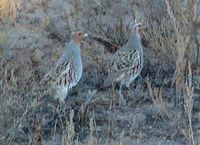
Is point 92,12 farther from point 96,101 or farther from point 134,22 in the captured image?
point 96,101

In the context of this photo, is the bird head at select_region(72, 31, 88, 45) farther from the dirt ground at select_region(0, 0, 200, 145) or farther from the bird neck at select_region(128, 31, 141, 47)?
the bird neck at select_region(128, 31, 141, 47)

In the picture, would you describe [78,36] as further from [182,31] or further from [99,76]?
[182,31]

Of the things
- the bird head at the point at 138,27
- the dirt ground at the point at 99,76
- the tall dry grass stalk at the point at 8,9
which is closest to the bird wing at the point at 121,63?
the dirt ground at the point at 99,76

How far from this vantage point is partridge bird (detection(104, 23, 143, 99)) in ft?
28.4

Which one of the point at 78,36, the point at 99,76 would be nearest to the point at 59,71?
the point at 78,36

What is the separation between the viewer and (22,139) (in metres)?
7.16

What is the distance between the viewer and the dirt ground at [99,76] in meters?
7.25

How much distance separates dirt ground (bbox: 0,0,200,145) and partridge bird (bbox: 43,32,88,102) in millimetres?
126

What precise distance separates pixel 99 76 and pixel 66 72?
2.09ft

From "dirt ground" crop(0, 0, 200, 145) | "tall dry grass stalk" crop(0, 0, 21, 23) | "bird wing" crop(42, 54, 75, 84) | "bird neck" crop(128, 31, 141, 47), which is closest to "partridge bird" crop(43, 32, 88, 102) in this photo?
"bird wing" crop(42, 54, 75, 84)

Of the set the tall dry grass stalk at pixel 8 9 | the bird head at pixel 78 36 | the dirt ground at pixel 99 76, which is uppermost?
the tall dry grass stalk at pixel 8 9

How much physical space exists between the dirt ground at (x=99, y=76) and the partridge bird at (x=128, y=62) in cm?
14

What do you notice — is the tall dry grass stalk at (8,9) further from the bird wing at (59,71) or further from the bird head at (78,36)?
the bird wing at (59,71)

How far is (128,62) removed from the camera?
28.9ft
